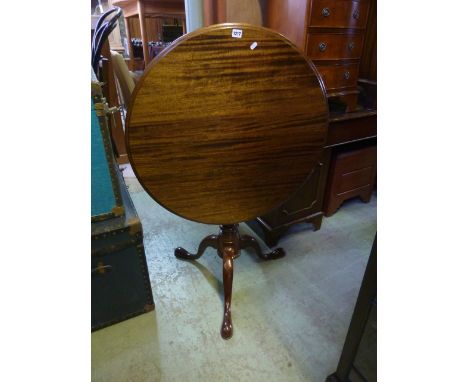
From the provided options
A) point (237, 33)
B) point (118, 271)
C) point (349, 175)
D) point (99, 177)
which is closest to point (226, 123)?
point (237, 33)

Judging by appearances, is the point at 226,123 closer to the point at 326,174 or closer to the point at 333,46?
the point at 333,46

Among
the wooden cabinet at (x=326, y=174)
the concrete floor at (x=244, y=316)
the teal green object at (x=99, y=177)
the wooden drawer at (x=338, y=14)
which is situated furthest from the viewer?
the wooden cabinet at (x=326, y=174)

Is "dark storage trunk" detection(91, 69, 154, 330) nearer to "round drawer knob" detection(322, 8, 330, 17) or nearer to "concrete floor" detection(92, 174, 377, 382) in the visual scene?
"concrete floor" detection(92, 174, 377, 382)

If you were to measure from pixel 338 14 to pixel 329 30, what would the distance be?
8 centimetres

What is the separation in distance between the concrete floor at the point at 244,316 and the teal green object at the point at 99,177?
0.57 meters

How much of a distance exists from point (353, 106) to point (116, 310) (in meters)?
1.72

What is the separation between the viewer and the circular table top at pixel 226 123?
90 cm

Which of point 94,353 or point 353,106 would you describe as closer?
point 94,353

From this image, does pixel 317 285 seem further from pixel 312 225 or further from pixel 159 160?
pixel 159 160

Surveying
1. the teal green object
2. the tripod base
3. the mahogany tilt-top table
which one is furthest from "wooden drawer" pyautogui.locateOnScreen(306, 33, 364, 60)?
the teal green object

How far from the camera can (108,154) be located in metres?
1.12

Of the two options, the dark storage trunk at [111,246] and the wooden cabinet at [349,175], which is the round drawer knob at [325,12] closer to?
the wooden cabinet at [349,175]

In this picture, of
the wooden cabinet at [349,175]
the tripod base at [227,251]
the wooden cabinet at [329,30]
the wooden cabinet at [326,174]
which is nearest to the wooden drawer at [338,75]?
the wooden cabinet at [329,30]

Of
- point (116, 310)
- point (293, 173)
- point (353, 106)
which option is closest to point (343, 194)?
point (353, 106)
